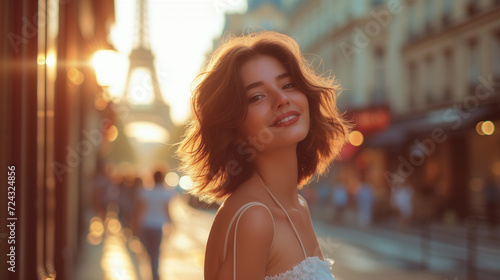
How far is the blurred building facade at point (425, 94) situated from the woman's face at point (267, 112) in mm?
17986

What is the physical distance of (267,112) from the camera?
2205 mm

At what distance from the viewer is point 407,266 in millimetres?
11945

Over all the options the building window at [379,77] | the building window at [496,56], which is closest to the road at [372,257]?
the building window at [496,56]

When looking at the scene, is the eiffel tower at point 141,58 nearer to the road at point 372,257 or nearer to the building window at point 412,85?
the building window at point 412,85

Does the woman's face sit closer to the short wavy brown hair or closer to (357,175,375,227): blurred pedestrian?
the short wavy brown hair

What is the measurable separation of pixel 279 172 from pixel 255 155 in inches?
4.2

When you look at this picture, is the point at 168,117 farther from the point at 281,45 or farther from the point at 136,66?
the point at 281,45

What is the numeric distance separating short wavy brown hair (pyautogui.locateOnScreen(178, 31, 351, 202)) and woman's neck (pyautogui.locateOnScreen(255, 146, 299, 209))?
8 cm

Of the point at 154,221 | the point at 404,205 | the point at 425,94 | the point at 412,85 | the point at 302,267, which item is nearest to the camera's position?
the point at 302,267

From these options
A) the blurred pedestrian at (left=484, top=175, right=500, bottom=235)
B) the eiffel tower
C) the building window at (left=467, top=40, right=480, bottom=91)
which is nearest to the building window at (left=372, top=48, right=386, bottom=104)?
the building window at (left=467, top=40, right=480, bottom=91)

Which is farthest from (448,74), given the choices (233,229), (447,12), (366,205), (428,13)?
(233,229)

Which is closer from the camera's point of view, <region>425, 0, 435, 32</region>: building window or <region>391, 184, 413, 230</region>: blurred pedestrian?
<region>391, 184, 413, 230</region>: blurred pedestrian

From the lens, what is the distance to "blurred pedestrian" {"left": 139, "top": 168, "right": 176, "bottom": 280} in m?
8.45

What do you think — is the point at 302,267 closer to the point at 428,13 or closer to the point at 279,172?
the point at 279,172
